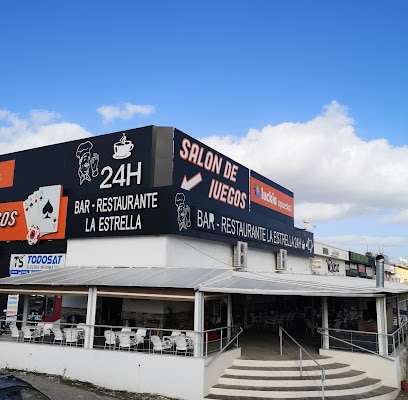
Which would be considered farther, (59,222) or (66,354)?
(59,222)

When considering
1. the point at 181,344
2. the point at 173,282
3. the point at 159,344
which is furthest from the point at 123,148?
the point at 181,344

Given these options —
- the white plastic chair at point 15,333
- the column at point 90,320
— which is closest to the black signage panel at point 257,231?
the column at point 90,320

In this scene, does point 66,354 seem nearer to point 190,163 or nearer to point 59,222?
point 59,222

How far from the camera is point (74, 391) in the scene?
11195 mm

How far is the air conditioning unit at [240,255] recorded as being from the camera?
18750mm

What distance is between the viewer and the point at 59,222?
17.8m

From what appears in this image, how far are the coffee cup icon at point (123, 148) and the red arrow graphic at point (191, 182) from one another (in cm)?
254

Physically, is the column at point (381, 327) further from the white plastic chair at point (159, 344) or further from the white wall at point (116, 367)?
the white plastic chair at point (159, 344)

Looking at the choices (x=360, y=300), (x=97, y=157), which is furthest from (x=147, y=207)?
(x=360, y=300)

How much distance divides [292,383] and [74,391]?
5.86 metres

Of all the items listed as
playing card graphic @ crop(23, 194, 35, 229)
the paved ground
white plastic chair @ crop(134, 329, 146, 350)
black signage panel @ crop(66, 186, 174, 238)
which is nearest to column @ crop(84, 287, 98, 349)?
the paved ground

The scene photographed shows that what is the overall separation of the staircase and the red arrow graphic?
260 inches

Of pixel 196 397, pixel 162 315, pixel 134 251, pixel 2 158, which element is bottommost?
pixel 196 397

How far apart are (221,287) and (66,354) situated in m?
5.39
